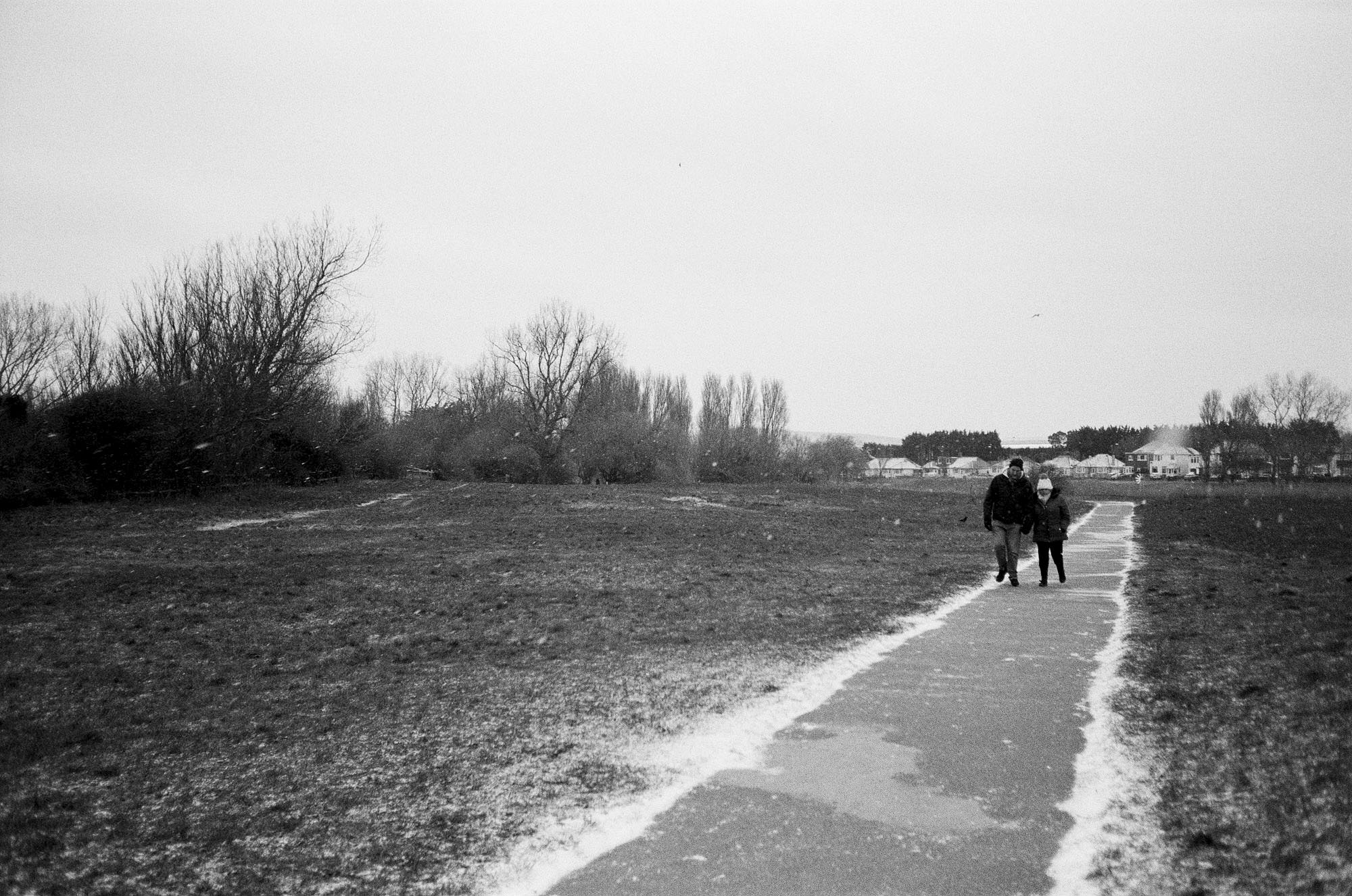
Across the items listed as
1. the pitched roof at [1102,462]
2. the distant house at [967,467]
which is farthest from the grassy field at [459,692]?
the pitched roof at [1102,462]

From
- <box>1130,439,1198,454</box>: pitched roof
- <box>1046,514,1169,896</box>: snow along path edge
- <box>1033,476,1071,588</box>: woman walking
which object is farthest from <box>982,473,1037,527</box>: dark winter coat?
<box>1130,439,1198,454</box>: pitched roof

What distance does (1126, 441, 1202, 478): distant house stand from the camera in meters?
154

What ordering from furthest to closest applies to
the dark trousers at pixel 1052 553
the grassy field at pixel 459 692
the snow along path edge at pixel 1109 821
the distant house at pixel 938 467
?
the distant house at pixel 938 467 → the dark trousers at pixel 1052 553 → the grassy field at pixel 459 692 → the snow along path edge at pixel 1109 821

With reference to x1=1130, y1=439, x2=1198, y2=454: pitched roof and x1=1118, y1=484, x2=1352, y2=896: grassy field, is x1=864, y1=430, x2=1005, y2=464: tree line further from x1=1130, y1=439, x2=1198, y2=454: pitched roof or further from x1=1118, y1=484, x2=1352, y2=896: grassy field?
x1=1118, y1=484, x2=1352, y2=896: grassy field

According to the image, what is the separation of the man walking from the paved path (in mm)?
5205

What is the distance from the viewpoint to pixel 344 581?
13.7m

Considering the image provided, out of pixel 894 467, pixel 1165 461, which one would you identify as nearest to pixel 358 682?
pixel 1165 461

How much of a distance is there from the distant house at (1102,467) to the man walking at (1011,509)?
6295 inches

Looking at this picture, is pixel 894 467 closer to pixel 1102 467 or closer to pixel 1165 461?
pixel 1102 467

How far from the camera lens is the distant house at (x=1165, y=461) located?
15412 centimetres

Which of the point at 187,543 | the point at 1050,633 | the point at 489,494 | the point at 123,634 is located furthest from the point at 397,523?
the point at 1050,633

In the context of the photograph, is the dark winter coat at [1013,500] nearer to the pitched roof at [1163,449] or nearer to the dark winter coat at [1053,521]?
the dark winter coat at [1053,521]

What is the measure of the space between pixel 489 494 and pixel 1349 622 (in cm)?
2931

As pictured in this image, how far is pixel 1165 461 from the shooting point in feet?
517
